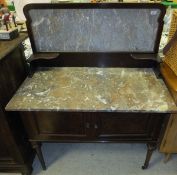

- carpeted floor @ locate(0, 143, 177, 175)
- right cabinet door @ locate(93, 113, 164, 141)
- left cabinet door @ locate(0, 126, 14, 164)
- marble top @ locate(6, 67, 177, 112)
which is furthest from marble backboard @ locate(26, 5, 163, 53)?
carpeted floor @ locate(0, 143, 177, 175)

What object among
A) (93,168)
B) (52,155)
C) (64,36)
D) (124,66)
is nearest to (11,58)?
(64,36)

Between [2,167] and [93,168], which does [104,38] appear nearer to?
[93,168]

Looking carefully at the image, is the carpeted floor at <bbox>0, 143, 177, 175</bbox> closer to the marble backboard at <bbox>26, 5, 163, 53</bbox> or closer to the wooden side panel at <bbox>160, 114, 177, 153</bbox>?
the wooden side panel at <bbox>160, 114, 177, 153</bbox>

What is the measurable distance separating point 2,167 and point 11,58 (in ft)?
→ 2.76

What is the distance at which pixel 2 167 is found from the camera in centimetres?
136

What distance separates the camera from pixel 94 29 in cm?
119

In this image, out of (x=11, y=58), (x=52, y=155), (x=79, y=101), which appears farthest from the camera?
(x=52, y=155)

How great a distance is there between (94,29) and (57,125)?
0.67m

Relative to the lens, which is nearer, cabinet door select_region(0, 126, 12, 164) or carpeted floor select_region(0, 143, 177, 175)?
cabinet door select_region(0, 126, 12, 164)

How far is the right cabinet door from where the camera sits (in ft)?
3.60

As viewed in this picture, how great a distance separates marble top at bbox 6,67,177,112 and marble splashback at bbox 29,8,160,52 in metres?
0.17

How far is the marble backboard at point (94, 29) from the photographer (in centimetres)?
113

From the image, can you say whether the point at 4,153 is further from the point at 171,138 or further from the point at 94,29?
the point at 171,138

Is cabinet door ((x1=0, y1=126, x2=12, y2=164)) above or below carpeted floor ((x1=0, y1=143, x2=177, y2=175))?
above
